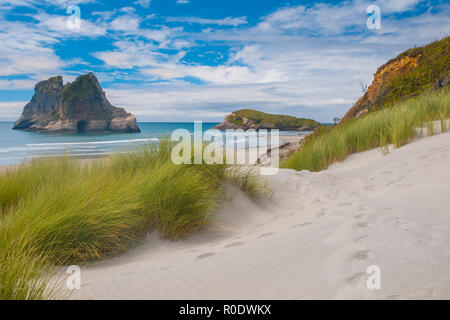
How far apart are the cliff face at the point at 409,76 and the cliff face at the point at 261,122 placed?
39.8m

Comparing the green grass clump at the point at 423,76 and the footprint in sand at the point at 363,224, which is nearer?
the footprint in sand at the point at 363,224

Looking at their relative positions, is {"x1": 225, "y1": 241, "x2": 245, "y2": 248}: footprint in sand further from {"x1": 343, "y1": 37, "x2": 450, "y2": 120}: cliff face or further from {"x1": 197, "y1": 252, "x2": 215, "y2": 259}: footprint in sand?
{"x1": 343, "y1": 37, "x2": 450, "y2": 120}: cliff face

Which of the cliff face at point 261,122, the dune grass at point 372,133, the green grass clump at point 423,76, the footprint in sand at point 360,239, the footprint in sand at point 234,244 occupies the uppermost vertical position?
the cliff face at point 261,122

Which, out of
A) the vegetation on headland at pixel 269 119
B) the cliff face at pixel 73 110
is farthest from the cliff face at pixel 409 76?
the cliff face at pixel 73 110

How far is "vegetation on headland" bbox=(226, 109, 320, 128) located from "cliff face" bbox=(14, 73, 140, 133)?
2496cm

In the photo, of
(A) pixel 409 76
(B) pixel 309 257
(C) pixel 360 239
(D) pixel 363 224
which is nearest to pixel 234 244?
(B) pixel 309 257

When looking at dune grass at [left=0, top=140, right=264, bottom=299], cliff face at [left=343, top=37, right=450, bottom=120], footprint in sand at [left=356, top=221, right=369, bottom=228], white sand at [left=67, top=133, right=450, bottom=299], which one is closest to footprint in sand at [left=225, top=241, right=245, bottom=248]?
white sand at [left=67, top=133, right=450, bottom=299]

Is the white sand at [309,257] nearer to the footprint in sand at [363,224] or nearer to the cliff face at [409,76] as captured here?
the footprint in sand at [363,224]

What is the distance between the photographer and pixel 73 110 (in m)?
60.4

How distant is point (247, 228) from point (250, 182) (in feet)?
3.91

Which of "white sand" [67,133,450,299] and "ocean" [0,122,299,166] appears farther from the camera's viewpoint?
"ocean" [0,122,299,166]

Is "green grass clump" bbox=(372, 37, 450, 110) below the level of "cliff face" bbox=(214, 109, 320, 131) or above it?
below

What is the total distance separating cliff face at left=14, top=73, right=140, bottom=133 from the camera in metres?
60.5

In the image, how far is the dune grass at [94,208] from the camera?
2.40 m
